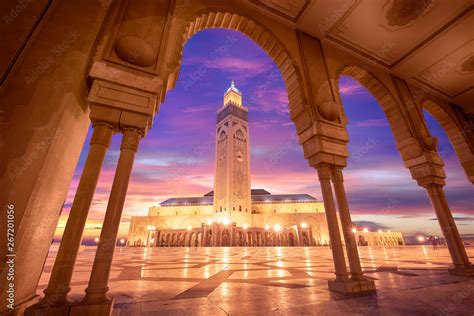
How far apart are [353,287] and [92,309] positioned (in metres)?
2.78

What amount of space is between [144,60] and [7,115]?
1.46 m

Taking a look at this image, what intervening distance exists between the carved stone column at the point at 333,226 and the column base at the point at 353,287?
0.20 feet

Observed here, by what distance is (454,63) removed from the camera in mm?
5258

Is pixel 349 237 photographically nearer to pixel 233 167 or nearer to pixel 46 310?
pixel 46 310

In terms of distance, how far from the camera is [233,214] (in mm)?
33188

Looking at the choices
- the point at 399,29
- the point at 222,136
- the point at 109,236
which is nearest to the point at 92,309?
the point at 109,236

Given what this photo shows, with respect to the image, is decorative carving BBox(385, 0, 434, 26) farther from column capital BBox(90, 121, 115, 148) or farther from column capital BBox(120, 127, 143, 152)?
column capital BBox(90, 121, 115, 148)

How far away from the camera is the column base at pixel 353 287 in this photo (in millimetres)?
2527

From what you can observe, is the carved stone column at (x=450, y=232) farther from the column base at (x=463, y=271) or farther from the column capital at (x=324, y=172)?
the column capital at (x=324, y=172)

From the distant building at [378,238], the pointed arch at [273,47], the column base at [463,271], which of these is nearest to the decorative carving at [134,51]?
the pointed arch at [273,47]

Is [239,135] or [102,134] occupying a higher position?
[239,135]

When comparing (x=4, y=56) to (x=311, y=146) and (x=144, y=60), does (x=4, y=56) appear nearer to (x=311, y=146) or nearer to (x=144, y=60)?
(x=144, y=60)

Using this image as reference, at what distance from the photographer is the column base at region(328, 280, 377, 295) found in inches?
99.5

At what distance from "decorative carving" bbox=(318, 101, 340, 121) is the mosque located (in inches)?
936
